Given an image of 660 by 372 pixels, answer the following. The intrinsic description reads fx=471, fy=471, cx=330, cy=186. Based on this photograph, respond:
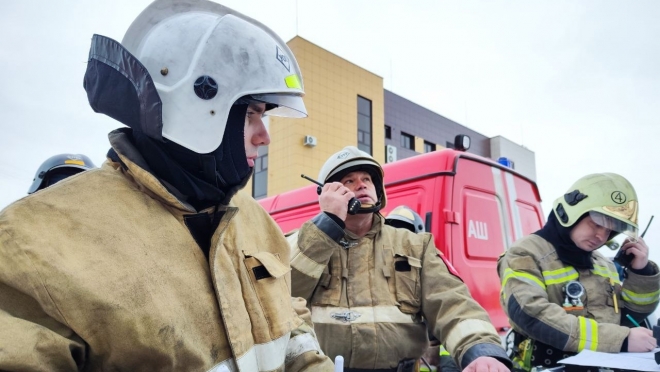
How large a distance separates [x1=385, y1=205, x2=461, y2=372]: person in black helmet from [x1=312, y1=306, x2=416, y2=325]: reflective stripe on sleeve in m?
0.72

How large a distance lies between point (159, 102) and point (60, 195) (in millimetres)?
374

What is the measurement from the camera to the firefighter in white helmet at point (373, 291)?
2.39 metres

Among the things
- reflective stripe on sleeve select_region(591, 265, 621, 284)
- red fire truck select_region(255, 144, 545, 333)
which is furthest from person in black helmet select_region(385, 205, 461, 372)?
reflective stripe on sleeve select_region(591, 265, 621, 284)

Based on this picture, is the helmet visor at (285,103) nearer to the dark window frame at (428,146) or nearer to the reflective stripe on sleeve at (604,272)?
the reflective stripe on sleeve at (604,272)

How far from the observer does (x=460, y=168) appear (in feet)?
12.8

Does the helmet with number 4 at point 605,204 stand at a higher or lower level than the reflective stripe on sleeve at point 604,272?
higher

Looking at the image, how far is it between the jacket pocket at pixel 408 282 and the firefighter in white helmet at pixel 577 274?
0.63 metres

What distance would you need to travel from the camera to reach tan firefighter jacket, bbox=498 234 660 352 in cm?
252

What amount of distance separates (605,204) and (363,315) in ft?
5.29

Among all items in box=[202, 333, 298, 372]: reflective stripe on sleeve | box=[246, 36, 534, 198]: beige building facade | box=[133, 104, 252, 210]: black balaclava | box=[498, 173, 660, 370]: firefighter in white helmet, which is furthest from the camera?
box=[246, 36, 534, 198]: beige building facade

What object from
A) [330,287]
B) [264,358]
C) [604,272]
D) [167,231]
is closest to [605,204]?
[604,272]

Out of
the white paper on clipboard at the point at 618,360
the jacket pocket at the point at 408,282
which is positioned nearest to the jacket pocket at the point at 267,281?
the jacket pocket at the point at 408,282

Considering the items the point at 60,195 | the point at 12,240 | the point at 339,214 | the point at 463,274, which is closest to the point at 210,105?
the point at 60,195

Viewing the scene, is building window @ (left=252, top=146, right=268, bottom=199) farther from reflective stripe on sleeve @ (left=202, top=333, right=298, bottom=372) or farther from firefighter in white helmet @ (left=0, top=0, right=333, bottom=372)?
reflective stripe on sleeve @ (left=202, top=333, right=298, bottom=372)
